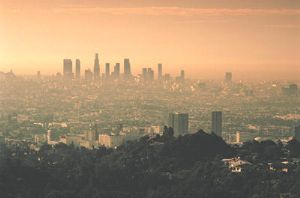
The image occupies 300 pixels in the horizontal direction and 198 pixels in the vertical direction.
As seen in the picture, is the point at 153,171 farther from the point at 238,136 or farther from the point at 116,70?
the point at 116,70

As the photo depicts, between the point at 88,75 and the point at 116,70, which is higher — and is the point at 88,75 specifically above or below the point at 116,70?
below

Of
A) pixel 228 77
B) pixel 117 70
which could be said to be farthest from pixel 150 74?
pixel 228 77

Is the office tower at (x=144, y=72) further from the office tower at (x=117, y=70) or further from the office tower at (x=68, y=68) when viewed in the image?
the office tower at (x=68, y=68)

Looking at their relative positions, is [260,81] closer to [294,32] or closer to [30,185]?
[294,32]

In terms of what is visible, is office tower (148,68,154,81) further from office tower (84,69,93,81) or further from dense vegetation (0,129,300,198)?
dense vegetation (0,129,300,198)

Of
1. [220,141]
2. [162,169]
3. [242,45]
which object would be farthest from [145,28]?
[162,169]

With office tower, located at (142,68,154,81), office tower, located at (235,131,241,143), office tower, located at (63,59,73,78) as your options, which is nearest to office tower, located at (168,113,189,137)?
office tower, located at (235,131,241,143)
